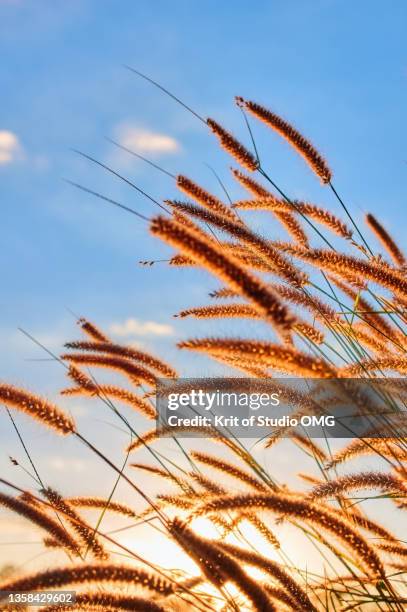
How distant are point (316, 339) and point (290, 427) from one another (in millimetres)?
498

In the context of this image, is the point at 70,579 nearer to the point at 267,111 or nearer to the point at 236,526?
the point at 236,526

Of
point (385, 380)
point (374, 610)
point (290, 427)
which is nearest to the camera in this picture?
point (374, 610)

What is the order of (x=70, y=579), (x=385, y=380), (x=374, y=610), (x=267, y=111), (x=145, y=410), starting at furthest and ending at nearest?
(x=267, y=111) → (x=145, y=410) → (x=385, y=380) → (x=374, y=610) → (x=70, y=579)

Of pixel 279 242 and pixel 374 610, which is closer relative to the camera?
pixel 374 610

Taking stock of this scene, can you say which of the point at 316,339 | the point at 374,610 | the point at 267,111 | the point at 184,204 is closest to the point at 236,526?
the point at 374,610

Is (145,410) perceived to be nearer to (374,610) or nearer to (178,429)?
(178,429)

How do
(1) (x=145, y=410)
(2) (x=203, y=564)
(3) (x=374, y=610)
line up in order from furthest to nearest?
(1) (x=145, y=410)
(3) (x=374, y=610)
(2) (x=203, y=564)

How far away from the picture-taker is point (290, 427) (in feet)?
11.8

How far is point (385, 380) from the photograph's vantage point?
11.0 ft

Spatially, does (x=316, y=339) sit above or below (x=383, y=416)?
above

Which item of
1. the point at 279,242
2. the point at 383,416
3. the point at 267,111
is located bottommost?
the point at 383,416

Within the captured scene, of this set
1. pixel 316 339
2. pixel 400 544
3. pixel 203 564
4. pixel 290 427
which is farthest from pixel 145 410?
pixel 203 564

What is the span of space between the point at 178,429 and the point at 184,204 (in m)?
1.07

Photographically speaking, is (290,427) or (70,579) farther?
(290,427)
